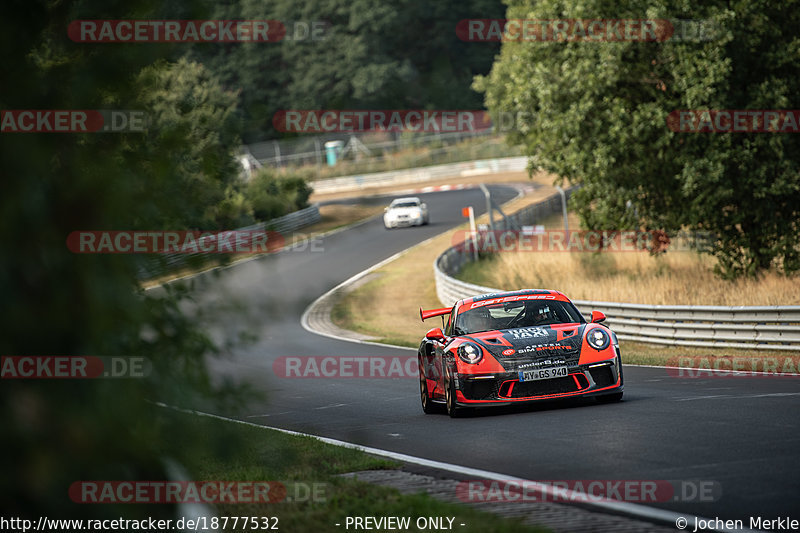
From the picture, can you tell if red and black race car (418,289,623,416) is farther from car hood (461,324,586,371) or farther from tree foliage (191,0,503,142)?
tree foliage (191,0,503,142)

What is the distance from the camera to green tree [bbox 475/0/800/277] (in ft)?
82.0

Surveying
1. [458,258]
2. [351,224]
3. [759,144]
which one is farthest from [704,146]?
[351,224]

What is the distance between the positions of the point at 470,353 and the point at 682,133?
50.9ft

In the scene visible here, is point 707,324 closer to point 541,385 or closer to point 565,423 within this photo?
point 541,385

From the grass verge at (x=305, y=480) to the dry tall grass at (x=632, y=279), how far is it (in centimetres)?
1595

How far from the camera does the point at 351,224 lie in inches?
2261

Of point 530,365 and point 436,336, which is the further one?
point 436,336

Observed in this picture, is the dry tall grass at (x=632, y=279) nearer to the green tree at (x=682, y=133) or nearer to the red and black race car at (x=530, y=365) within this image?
the green tree at (x=682, y=133)

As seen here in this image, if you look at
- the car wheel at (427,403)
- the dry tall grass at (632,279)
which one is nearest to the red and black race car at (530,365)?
the car wheel at (427,403)

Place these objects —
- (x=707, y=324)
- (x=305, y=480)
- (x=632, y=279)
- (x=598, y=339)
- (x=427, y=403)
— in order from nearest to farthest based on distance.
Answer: (x=305, y=480) < (x=598, y=339) < (x=427, y=403) < (x=707, y=324) < (x=632, y=279)

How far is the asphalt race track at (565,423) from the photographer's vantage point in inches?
215

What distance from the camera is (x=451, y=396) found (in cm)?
1259

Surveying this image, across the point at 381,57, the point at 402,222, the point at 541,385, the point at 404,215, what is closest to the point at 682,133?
the point at 541,385

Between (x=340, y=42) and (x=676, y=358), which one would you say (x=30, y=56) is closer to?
(x=676, y=358)
